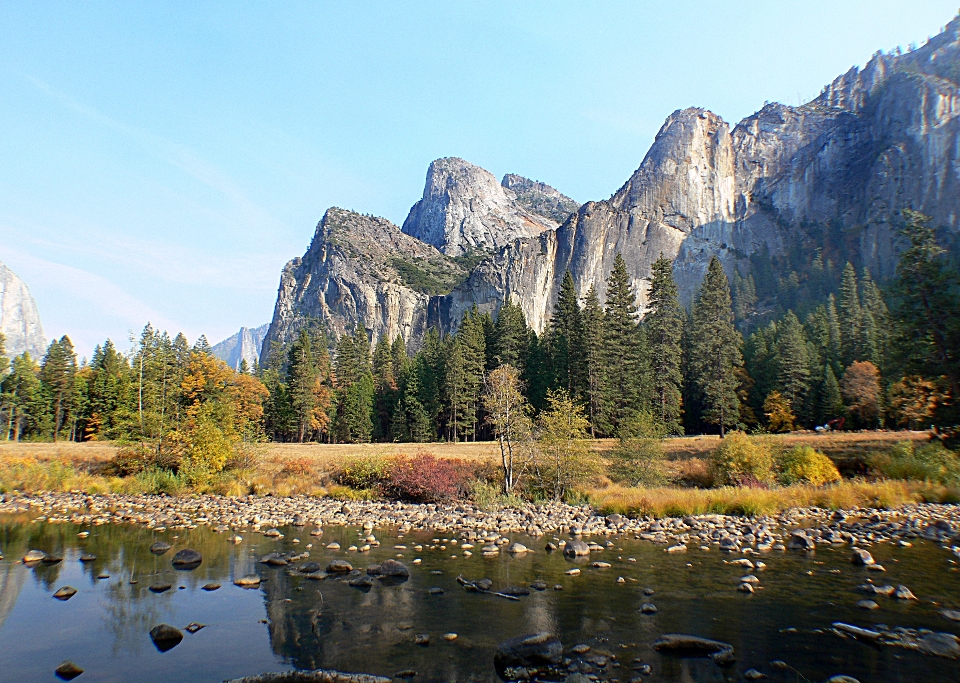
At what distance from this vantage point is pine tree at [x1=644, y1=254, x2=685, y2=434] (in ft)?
177

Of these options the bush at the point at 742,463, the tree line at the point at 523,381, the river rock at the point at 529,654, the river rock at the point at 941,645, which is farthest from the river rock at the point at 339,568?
the bush at the point at 742,463

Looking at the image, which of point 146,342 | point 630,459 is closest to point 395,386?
point 146,342

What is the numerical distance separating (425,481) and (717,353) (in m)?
36.4

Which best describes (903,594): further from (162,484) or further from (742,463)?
(162,484)

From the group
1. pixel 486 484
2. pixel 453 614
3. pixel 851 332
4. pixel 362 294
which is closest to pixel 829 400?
pixel 851 332

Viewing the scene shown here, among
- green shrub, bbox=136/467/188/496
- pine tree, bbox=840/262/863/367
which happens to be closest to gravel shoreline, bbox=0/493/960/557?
green shrub, bbox=136/467/188/496

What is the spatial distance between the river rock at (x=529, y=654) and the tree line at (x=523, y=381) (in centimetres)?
2656

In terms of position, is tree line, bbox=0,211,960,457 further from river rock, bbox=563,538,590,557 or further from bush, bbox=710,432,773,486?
river rock, bbox=563,538,590,557

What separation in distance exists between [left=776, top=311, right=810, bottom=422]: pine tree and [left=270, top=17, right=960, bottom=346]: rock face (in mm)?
72542

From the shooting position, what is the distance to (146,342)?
121 feet

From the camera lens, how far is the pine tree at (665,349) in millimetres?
54016

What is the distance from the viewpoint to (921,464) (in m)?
26.9

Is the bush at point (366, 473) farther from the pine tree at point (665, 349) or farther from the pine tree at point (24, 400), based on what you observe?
the pine tree at point (24, 400)

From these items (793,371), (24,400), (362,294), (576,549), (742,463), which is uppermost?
(362,294)
